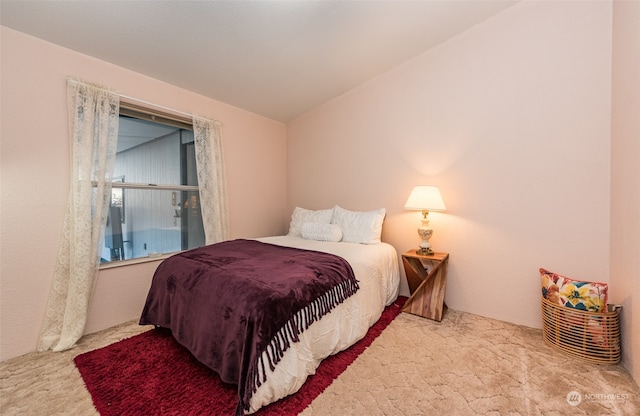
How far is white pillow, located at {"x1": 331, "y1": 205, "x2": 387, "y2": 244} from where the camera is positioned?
8.76ft

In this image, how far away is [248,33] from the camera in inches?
81.2

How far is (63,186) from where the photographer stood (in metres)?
2.05

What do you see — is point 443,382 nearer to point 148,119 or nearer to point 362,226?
point 362,226

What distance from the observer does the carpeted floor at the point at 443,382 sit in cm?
128

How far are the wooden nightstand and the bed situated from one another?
0.20 m

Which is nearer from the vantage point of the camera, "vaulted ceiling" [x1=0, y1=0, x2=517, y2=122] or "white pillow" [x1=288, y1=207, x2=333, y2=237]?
"vaulted ceiling" [x1=0, y1=0, x2=517, y2=122]

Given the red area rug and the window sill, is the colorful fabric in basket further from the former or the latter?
the window sill

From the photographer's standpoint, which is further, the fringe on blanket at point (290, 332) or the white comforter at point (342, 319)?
the white comforter at point (342, 319)

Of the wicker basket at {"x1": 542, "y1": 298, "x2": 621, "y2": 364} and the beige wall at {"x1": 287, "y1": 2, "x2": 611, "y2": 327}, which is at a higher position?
the beige wall at {"x1": 287, "y1": 2, "x2": 611, "y2": 327}

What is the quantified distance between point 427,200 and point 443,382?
1423mm

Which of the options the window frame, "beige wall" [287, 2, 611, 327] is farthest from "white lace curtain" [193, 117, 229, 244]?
"beige wall" [287, 2, 611, 327]

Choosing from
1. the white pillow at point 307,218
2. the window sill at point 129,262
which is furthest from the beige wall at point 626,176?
the window sill at point 129,262

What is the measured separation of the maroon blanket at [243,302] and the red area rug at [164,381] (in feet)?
0.43

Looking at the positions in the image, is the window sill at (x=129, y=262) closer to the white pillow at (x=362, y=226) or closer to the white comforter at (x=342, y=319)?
the white comforter at (x=342, y=319)
